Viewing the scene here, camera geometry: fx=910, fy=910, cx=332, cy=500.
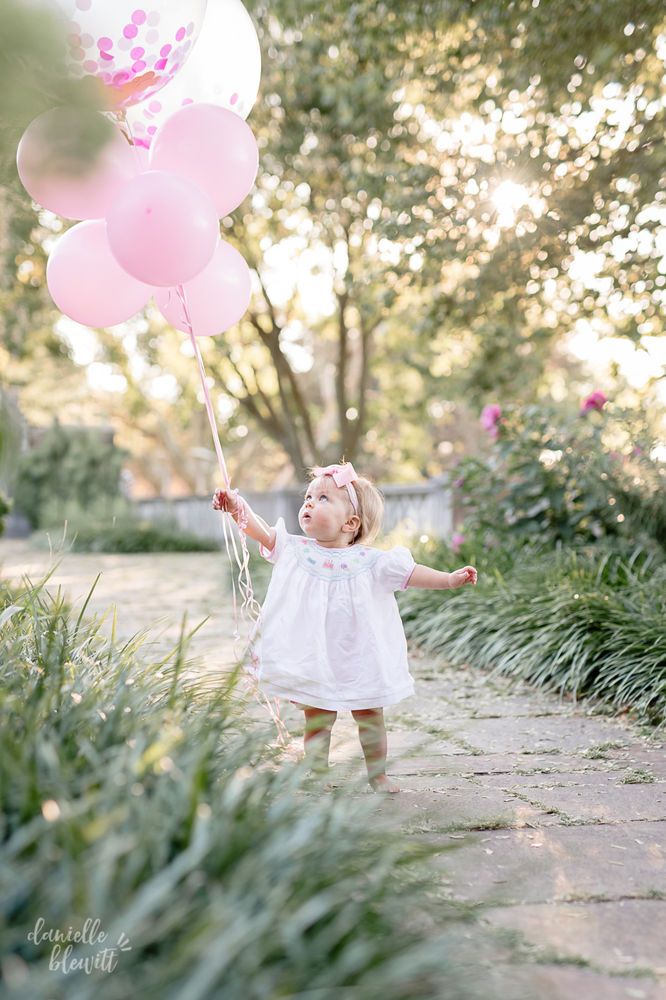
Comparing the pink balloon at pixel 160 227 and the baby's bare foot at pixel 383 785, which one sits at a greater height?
the pink balloon at pixel 160 227

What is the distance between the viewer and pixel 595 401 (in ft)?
18.8

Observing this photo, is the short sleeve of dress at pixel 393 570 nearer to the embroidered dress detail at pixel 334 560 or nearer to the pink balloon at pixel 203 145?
the embroidered dress detail at pixel 334 560

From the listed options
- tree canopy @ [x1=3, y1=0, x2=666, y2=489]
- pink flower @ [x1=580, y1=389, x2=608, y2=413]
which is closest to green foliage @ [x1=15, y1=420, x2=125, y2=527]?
tree canopy @ [x1=3, y1=0, x2=666, y2=489]

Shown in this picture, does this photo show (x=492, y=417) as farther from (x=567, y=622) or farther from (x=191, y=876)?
(x=191, y=876)

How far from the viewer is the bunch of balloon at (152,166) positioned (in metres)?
2.37

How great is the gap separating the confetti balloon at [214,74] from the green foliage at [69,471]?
13198mm

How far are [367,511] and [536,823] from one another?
45.5 inches

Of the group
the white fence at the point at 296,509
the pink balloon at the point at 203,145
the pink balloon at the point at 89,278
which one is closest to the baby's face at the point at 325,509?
the pink balloon at the point at 89,278

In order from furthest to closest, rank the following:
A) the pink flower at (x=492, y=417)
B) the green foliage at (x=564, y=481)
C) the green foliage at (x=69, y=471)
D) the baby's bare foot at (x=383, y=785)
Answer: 1. the green foliage at (x=69, y=471)
2. the pink flower at (x=492, y=417)
3. the green foliage at (x=564, y=481)
4. the baby's bare foot at (x=383, y=785)

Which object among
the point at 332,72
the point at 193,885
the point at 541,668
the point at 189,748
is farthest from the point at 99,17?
the point at 332,72

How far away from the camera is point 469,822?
2422mm

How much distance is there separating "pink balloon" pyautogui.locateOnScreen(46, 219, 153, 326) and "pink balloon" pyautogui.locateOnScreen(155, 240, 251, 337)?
0.46ft

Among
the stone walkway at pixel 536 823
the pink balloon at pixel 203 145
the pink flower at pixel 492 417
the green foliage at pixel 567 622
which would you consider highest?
the pink balloon at pixel 203 145

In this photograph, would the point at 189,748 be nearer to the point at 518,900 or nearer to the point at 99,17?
the point at 518,900
